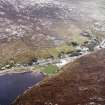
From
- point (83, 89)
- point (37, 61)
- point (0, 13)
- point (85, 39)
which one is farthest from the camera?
point (0, 13)

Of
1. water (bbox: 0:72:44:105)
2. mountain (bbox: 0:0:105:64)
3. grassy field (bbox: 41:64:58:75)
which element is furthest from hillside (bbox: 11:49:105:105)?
mountain (bbox: 0:0:105:64)

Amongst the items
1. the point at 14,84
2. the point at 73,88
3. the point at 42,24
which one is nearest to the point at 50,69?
the point at 14,84

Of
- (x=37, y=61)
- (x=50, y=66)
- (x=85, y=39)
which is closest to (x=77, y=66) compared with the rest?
(x=50, y=66)

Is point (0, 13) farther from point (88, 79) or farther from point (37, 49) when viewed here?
point (88, 79)

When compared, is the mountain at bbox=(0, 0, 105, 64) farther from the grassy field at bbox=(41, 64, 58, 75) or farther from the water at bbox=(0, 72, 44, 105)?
the water at bbox=(0, 72, 44, 105)

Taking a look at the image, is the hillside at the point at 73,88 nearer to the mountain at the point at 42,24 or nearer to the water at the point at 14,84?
the water at the point at 14,84

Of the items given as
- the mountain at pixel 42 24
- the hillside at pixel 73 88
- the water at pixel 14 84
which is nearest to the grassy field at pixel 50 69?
the water at pixel 14 84
